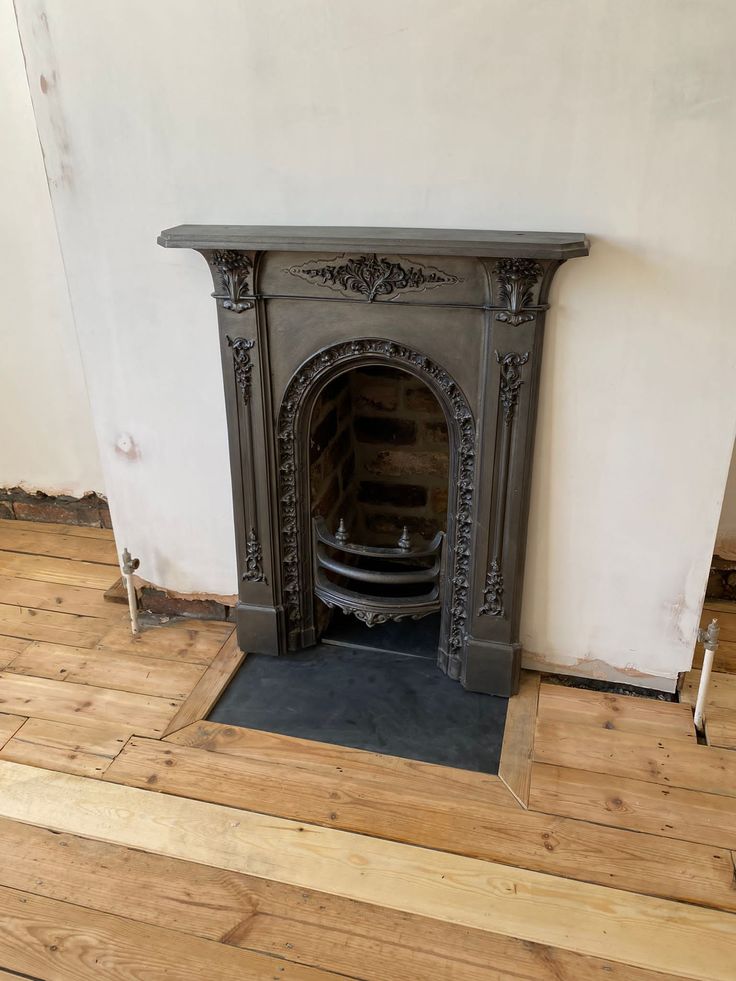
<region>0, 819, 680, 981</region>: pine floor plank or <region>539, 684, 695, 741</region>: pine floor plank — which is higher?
<region>539, 684, 695, 741</region>: pine floor plank

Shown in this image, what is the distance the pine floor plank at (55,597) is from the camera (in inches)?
114

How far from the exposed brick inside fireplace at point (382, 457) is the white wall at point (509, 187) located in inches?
16.9

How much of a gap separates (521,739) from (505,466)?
0.80 meters

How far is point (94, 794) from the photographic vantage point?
2.11m

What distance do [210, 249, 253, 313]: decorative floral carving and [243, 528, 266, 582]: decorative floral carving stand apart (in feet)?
2.35

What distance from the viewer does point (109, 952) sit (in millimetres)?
1718

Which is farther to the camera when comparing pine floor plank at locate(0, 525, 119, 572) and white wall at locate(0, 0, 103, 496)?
pine floor plank at locate(0, 525, 119, 572)

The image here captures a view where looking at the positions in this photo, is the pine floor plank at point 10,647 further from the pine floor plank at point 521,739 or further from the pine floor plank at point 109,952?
the pine floor plank at point 521,739

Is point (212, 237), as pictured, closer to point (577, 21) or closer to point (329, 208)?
point (329, 208)

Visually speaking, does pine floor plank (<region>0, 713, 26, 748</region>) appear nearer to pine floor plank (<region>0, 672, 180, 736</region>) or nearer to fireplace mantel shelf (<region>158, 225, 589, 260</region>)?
pine floor plank (<region>0, 672, 180, 736</region>)

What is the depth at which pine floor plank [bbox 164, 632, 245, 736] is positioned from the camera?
237 cm

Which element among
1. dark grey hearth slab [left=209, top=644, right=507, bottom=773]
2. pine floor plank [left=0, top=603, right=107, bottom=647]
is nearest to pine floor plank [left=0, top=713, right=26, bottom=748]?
pine floor plank [left=0, top=603, right=107, bottom=647]

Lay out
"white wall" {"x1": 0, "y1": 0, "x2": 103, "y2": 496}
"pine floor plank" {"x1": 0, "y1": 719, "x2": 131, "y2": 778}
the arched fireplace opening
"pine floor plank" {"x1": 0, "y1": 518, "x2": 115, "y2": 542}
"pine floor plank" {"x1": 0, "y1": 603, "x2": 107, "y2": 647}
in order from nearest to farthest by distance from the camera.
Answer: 1. "pine floor plank" {"x1": 0, "y1": 719, "x2": 131, "y2": 778}
2. the arched fireplace opening
3. "pine floor plank" {"x1": 0, "y1": 603, "x2": 107, "y2": 647}
4. "white wall" {"x1": 0, "y1": 0, "x2": 103, "y2": 496}
5. "pine floor plank" {"x1": 0, "y1": 518, "x2": 115, "y2": 542}

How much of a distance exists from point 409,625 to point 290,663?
1.46ft
